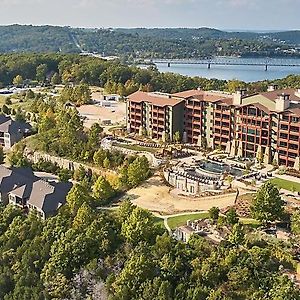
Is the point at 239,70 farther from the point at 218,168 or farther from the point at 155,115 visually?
the point at 218,168

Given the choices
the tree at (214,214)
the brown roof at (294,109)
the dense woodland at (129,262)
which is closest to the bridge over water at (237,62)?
the brown roof at (294,109)

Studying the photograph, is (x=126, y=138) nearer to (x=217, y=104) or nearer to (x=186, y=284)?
(x=217, y=104)

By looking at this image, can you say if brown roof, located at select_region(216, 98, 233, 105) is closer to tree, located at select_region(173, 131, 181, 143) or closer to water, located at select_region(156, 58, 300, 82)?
tree, located at select_region(173, 131, 181, 143)

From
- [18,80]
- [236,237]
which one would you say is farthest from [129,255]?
[18,80]

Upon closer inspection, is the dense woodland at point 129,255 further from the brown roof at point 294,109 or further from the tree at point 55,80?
the tree at point 55,80

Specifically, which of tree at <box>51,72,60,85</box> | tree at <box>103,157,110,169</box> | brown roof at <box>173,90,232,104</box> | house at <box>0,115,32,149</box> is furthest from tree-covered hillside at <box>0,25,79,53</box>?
tree at <box>103,157,110,169</box>

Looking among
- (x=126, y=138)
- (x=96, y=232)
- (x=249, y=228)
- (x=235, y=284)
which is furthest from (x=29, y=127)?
(x=235, y=284)
